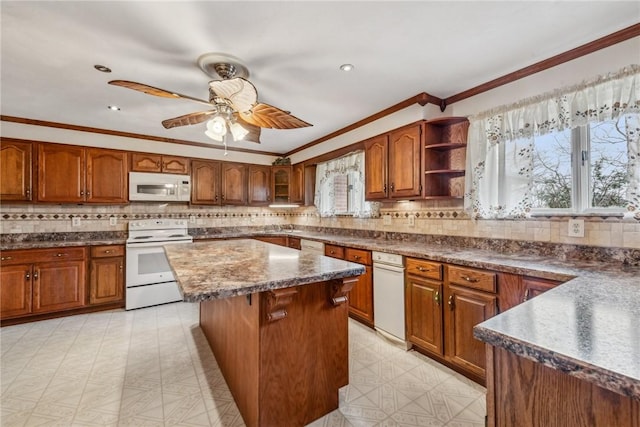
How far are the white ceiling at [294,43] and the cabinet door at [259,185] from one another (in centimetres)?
225

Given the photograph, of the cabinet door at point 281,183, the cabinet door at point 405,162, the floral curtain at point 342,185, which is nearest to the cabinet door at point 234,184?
the cabinet door at point 281,183

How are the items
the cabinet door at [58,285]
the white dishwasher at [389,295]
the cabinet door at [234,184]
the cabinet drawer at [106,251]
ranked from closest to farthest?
the white dishwasher at [389,295], the cabinet door at [58,285], the cabinet drawer at [106,251], the cabinet door at [234,184]

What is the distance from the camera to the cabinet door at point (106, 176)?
3766mm

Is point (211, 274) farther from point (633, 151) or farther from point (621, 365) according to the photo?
point (633, 151)

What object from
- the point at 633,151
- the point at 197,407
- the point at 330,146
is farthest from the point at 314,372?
the point at 330,146

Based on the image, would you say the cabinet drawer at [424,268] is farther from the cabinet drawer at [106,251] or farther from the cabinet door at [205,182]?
the cabinet drawer at [106,251]

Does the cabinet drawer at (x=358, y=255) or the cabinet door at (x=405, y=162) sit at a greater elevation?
the cabinet door at (x=405, y=162)

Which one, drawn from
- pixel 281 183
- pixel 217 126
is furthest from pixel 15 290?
pixel 281 183

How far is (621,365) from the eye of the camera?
63 centimetres

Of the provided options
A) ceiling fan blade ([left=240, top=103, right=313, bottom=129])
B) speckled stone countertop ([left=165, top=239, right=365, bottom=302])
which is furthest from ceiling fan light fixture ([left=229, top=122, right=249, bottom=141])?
speckled stone countertop ([left=165, top=239, right=365, bottom=302])

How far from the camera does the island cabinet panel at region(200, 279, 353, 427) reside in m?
1.52

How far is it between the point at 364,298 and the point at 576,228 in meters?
1.85

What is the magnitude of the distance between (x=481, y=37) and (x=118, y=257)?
442 centimetres

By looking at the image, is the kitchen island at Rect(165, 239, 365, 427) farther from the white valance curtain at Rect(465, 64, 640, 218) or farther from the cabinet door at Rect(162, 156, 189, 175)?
the cabinet door at Rect(162, 156, 189, 175)
